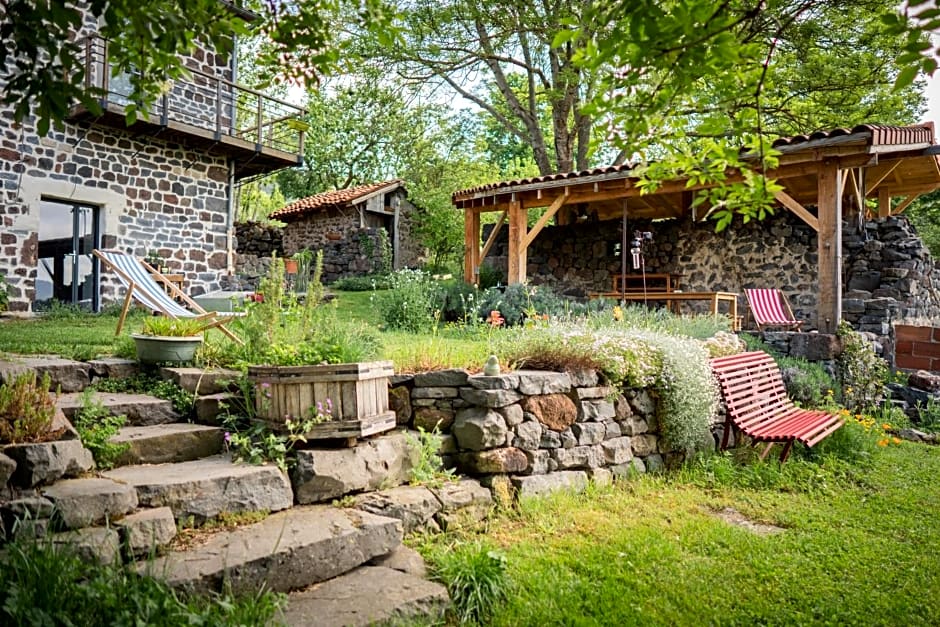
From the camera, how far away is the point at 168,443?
11.9 feet

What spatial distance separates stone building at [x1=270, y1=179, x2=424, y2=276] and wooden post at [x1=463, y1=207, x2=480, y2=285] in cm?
693

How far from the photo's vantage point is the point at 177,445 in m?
3.66

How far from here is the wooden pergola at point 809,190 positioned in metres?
8.10

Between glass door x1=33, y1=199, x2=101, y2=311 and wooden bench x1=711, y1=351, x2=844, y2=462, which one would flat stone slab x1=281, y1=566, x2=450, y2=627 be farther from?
glass door x1=33, y1=199, x2=101, y2=311

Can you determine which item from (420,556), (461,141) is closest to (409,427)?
(420,556)

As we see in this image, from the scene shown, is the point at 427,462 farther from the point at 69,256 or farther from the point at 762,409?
the point at 69,256

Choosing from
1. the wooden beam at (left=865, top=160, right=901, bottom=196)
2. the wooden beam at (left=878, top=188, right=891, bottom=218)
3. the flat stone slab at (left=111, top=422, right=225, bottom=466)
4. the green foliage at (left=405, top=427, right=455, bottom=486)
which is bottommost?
the green foliage at (left=405, top=427, right=455, bottom=486)

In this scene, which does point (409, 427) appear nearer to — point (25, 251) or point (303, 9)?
point (303, 9)

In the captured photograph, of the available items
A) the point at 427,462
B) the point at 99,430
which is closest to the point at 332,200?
the point at 427,462

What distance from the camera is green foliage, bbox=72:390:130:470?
3.34 metres

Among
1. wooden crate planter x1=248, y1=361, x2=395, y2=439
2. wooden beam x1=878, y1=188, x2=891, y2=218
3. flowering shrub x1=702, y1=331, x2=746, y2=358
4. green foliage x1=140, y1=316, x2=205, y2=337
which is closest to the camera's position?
wooden crate planter x1=248, y1=361, x2=395, y2=439

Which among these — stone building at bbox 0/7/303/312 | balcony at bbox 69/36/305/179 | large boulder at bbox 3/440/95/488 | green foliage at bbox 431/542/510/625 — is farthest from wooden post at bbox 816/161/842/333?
balcony at bbox 69/36/305/179

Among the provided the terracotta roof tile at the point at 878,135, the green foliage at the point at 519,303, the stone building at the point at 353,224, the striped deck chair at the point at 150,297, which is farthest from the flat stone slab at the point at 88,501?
the stone building at the point at 353,224

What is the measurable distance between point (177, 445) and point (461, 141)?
21706 millimetres
